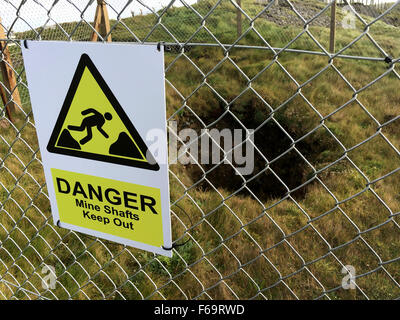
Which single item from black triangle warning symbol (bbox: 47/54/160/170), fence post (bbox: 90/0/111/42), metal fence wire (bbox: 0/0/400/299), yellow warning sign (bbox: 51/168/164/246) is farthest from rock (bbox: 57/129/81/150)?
fence post (bbox: 90/0/111/42)

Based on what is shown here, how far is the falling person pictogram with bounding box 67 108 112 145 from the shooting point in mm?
1215

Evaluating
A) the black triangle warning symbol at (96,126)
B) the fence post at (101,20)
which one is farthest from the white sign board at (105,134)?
the fence post at (101,20)

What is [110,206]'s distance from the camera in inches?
51.8

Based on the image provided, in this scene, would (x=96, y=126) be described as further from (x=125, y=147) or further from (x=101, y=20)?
(x=101, y=20)

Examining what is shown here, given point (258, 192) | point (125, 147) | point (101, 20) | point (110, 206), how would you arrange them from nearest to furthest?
Result: point (125, 147), point (110, 206), point (258, 192), point (101, 20)

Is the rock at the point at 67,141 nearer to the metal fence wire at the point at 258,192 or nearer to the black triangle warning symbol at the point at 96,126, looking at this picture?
the black triangle warning symbol at the point at 96,126

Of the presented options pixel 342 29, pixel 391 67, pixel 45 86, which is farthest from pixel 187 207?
pixel 342 29

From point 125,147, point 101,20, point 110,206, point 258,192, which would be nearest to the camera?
point 125,147

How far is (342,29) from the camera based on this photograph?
8.02 metres

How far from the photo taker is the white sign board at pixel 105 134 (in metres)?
1.12

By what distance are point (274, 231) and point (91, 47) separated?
208 centimetres

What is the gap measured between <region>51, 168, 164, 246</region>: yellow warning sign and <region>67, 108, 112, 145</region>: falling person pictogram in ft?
0.59

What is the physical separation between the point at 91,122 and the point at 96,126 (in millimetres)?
26

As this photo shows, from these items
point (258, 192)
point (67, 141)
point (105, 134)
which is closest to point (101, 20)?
point (258, 192)
